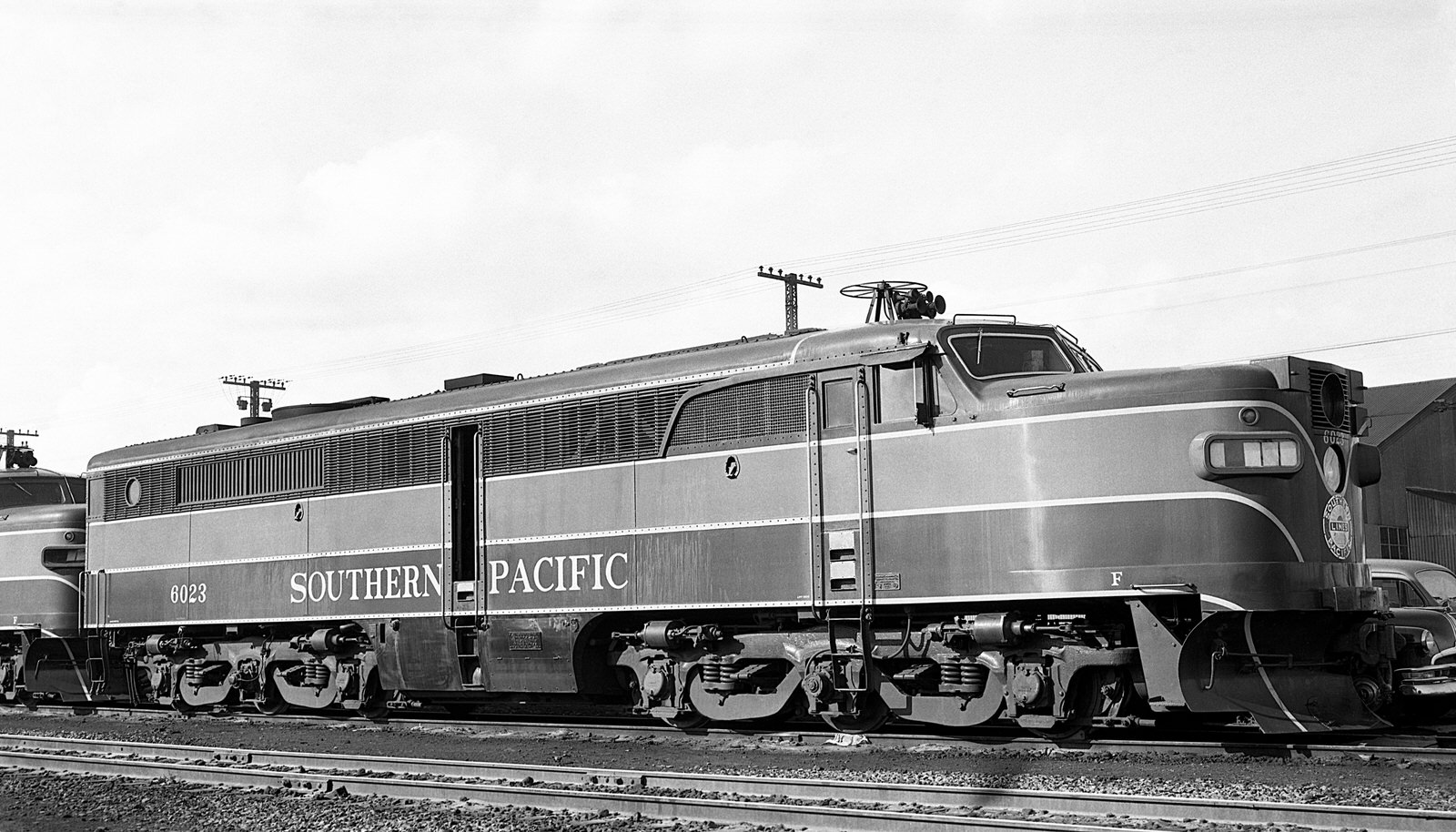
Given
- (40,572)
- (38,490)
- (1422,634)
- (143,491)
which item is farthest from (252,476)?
(1422,634)

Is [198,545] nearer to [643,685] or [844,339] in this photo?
[643,685]

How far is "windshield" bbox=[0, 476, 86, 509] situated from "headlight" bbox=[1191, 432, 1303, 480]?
20.7 m

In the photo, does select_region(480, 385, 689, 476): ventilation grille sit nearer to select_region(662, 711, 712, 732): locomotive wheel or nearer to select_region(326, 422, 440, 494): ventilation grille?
select_region(326, 422, 440, 494): ventilation grille

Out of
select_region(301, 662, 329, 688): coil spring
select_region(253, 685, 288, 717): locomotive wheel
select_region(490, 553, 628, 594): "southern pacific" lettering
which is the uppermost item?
select_region(490, 553, 628, 594): "southern pacific" lettering

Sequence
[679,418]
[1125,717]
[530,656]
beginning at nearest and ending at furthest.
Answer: [1125,717]
[679,418]
[530,656]

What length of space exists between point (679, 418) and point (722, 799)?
487cm

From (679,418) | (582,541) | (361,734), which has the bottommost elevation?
(361,734)

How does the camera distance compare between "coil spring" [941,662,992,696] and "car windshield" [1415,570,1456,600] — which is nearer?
"coil spring" [941,662,992,696]

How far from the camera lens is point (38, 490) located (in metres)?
25.6

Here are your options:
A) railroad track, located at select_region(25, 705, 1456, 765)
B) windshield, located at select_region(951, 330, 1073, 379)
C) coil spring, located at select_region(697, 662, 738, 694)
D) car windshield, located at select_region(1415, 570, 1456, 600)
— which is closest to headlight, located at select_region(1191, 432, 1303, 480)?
windshield, located at select_region(951, 330, 1073, 379)

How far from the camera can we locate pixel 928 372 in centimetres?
1251

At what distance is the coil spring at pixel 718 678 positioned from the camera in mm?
13758

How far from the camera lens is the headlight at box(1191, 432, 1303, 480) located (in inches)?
444

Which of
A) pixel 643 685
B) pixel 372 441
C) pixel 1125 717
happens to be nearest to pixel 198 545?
pixel 372 441
